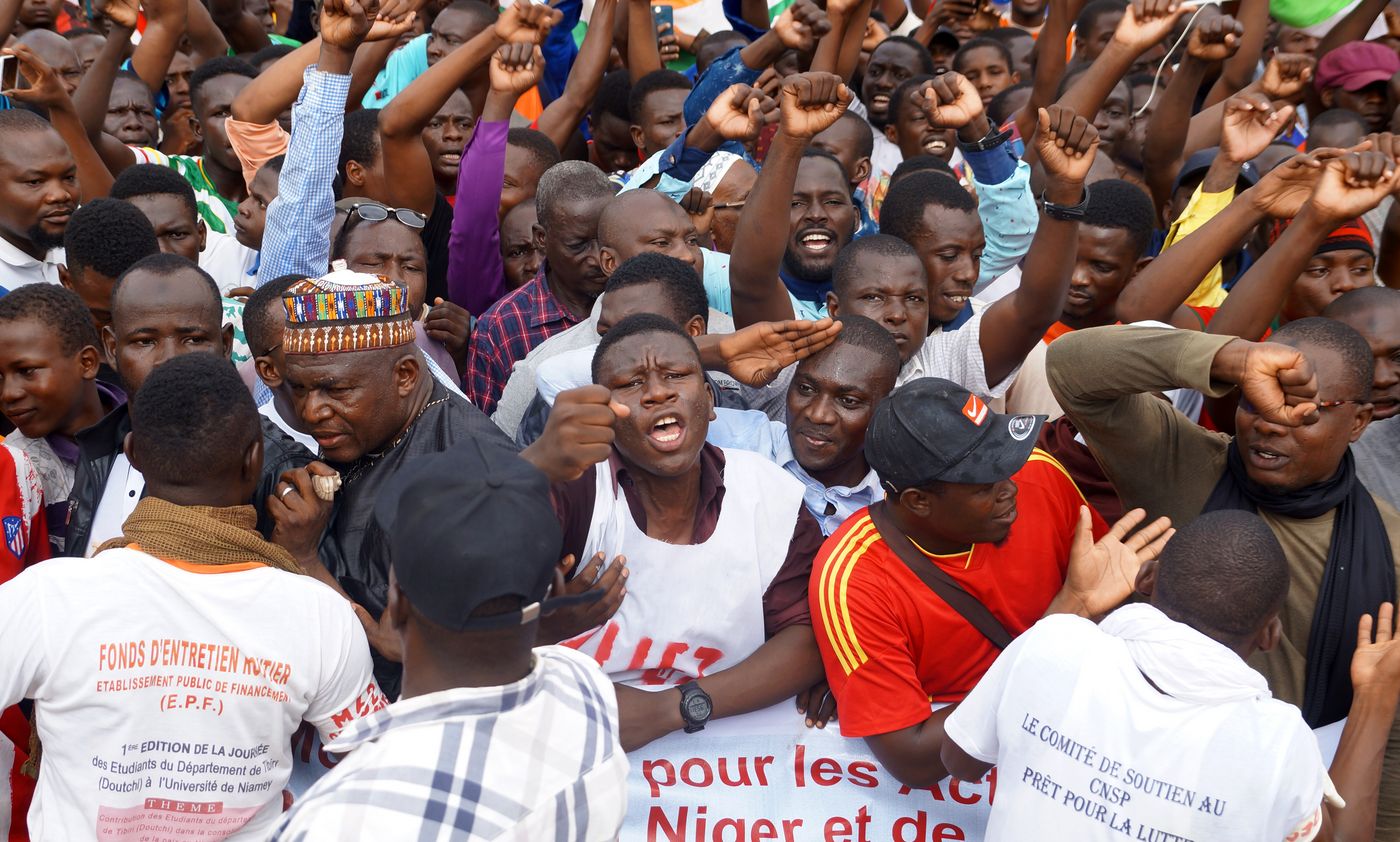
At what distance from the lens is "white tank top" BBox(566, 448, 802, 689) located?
3596mm

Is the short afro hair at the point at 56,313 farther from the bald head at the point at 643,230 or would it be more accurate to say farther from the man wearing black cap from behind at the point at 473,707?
the man wearing black cap from behind at the point at 473,707

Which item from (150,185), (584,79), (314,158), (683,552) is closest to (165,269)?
(314,158)

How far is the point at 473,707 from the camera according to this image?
2.15 metres

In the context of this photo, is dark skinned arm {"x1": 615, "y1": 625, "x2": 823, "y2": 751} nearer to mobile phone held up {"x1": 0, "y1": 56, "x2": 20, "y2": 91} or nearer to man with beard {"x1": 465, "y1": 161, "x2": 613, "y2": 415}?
man with beard {"x1": 465, "y1": 161, "x2": 613, "y2": 415}

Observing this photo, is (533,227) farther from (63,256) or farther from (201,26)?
(201,26)

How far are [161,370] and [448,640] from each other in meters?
1.46

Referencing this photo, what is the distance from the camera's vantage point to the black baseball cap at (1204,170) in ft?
19.3

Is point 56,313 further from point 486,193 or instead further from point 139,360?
point 486,193

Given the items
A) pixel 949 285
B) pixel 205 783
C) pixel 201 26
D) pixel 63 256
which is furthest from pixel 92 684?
pixel 201 26

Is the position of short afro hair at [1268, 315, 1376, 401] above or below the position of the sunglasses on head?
above

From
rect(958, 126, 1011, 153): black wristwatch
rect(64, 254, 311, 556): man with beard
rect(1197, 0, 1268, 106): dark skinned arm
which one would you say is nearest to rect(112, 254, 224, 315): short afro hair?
rect(64, 254, 311, 556): man with beard

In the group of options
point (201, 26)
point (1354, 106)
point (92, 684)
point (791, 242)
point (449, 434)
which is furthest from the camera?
point (201, 26)

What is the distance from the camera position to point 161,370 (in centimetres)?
324

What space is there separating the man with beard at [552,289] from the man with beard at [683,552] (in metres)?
1.33
